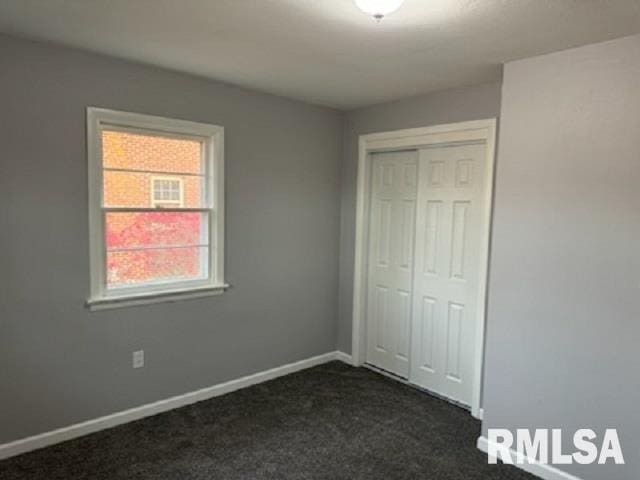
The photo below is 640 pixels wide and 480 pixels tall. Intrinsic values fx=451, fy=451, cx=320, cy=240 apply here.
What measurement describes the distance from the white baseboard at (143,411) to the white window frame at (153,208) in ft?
2.37

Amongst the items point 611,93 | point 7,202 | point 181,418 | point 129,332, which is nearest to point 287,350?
point 181,418

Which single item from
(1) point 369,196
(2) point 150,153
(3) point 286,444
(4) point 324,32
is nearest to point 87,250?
(2) point 150,153

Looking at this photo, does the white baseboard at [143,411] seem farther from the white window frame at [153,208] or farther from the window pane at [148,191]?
the window pane at [148,191]

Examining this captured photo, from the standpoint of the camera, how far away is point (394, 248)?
3.85 meters

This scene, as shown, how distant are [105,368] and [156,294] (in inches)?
21.6

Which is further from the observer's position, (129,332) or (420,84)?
(420,84)

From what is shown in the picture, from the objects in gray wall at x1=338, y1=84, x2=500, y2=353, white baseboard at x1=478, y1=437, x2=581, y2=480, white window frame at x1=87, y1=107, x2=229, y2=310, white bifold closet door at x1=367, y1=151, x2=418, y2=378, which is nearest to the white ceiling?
gray wall at x1=338, y1=84, x2=500, y2=353

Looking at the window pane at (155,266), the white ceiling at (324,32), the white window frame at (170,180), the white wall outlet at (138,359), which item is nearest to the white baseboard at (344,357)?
the window pane at (155,266)

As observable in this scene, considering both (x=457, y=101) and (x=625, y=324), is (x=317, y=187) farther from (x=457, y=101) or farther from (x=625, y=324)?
(x=625, y=324)

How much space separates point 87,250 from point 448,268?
8.18ft

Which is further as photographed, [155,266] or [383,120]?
[383,120]

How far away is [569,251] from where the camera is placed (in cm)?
237

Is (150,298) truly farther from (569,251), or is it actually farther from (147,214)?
(569,251)

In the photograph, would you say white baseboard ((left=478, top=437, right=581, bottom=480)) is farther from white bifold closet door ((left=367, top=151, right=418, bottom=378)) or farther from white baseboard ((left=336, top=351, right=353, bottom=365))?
white baseboard ((left=336, top=351, right=353, bottom=365))
